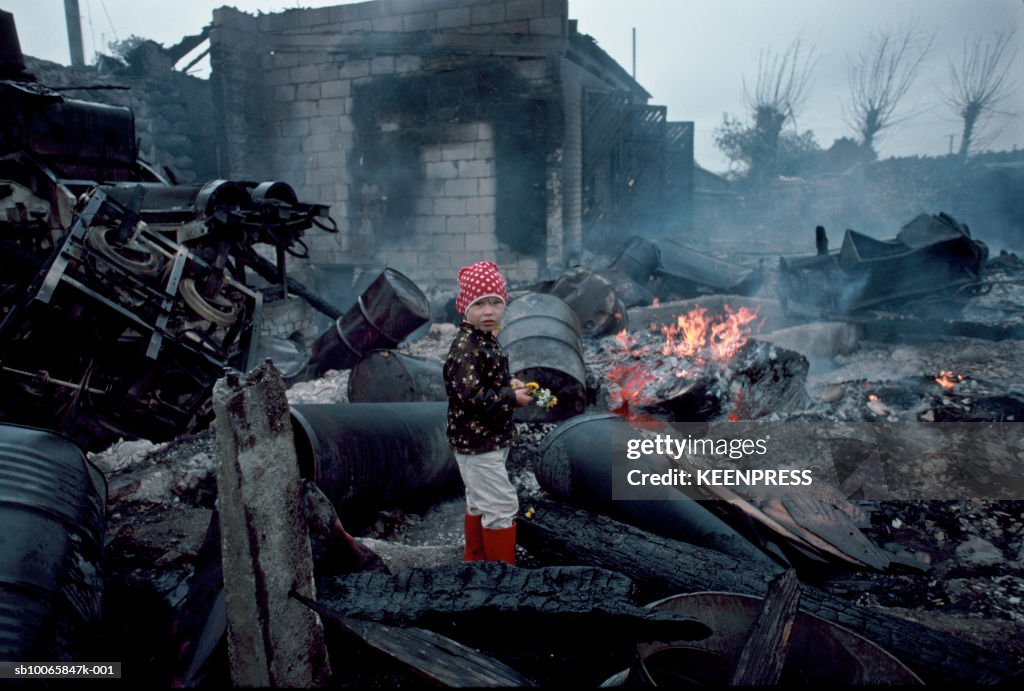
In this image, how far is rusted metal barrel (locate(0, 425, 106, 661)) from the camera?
1.75 metres

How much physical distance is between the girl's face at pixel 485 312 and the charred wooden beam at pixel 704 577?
1174 mm

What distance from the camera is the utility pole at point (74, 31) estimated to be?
1597cm

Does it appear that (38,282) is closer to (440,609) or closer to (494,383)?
(494,383)

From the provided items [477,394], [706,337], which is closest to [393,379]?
[477,394]

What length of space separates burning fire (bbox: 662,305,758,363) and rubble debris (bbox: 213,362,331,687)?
4039 millimetres

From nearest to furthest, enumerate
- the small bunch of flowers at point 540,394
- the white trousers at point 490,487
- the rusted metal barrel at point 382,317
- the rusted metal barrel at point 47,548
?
the rusted metal barrel at point 47,548 < the small bunch of flowers at point 540,394 < the white trousers at point 490,487 < the rusted metal barrel at point 382,317

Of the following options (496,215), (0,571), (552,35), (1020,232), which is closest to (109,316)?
(0,571)

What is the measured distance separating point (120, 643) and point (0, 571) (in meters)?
0.50

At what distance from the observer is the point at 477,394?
8.38ft

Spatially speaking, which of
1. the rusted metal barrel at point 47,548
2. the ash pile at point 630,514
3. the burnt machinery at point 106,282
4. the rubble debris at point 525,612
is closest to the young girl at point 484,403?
the ash pile at point 630,514

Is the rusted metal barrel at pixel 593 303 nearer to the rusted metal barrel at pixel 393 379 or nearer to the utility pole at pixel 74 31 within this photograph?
the rusted metal barrel at pixel 393 379

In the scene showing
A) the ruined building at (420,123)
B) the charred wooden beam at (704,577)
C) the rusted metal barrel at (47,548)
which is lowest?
the charred wooden beam at (704,577)

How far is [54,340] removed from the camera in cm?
405

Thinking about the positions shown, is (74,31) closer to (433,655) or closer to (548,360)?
(548,360)
